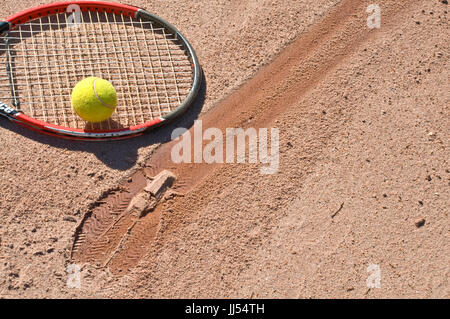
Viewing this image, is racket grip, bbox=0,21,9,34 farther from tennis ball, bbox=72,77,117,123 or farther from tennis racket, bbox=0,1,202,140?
tennis ball, bbox=72,77,117,123

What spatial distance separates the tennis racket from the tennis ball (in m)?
0.21

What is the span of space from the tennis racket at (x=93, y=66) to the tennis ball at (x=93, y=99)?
0.68ft

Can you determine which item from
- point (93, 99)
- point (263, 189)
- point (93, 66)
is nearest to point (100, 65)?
point (93, 66)

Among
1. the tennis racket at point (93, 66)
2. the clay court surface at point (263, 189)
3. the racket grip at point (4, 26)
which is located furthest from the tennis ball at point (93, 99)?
the racket grip at point (4, 26)

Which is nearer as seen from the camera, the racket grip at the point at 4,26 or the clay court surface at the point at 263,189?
the clay court surface at the point at 263,189

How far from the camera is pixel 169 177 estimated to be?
5.31m

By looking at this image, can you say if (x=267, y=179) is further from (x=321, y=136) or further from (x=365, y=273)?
(x=365, y=273)

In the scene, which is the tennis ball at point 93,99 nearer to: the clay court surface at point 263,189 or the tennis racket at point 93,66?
the tennis racket at point 93,66

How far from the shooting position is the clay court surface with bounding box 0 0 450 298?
4.86 m

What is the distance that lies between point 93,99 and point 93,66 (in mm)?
844

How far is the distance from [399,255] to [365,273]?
39 centimetres

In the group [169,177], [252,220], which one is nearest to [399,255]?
[252,220]

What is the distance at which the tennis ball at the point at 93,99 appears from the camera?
16.8 feet

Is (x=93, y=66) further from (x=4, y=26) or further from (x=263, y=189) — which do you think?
(x=263, y=189)
